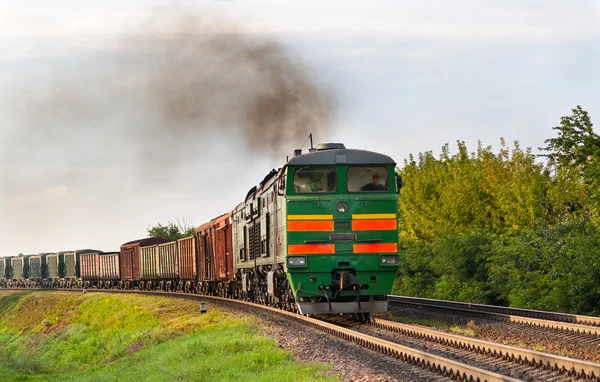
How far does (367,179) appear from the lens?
17.8m

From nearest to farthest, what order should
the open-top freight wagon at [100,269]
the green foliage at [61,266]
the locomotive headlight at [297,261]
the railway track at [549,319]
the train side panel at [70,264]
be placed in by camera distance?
the railway track at [549,319]
the locomotive headlight at [297,261]
the open-top freight wagon at [100,269]
the train side panel at [70,264]
the green foliage at [61,266]

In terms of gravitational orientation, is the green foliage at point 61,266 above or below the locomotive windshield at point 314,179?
below

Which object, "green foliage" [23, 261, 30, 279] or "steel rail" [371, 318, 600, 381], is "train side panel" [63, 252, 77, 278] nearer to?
"green foliage" [23, 261, 30, 279]

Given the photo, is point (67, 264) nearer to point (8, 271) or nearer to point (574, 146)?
point (8, 271)

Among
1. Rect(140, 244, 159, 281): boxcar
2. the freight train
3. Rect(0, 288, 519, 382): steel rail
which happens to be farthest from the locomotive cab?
Rect(140, 244, 159, 281): boxcar

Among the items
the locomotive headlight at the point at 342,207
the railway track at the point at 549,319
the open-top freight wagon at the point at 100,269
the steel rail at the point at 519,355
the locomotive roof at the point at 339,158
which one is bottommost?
the railway track at the point at 549,319

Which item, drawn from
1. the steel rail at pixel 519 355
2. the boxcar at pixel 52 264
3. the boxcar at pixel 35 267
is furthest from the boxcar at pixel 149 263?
the steel rail at pixel 519 355

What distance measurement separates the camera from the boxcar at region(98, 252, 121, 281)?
62500mm

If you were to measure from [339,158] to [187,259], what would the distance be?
28.0m

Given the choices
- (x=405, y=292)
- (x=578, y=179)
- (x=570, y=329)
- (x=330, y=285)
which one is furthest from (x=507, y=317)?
(x=405, y=292)

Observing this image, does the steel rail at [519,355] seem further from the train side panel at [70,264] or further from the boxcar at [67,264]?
the boxcar at [67,264]

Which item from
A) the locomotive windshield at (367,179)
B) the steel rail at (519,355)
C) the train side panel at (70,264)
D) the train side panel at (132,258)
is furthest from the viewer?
the train side panel at (70,264)

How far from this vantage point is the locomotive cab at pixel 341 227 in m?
17.2

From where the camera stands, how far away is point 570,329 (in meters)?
15.0
